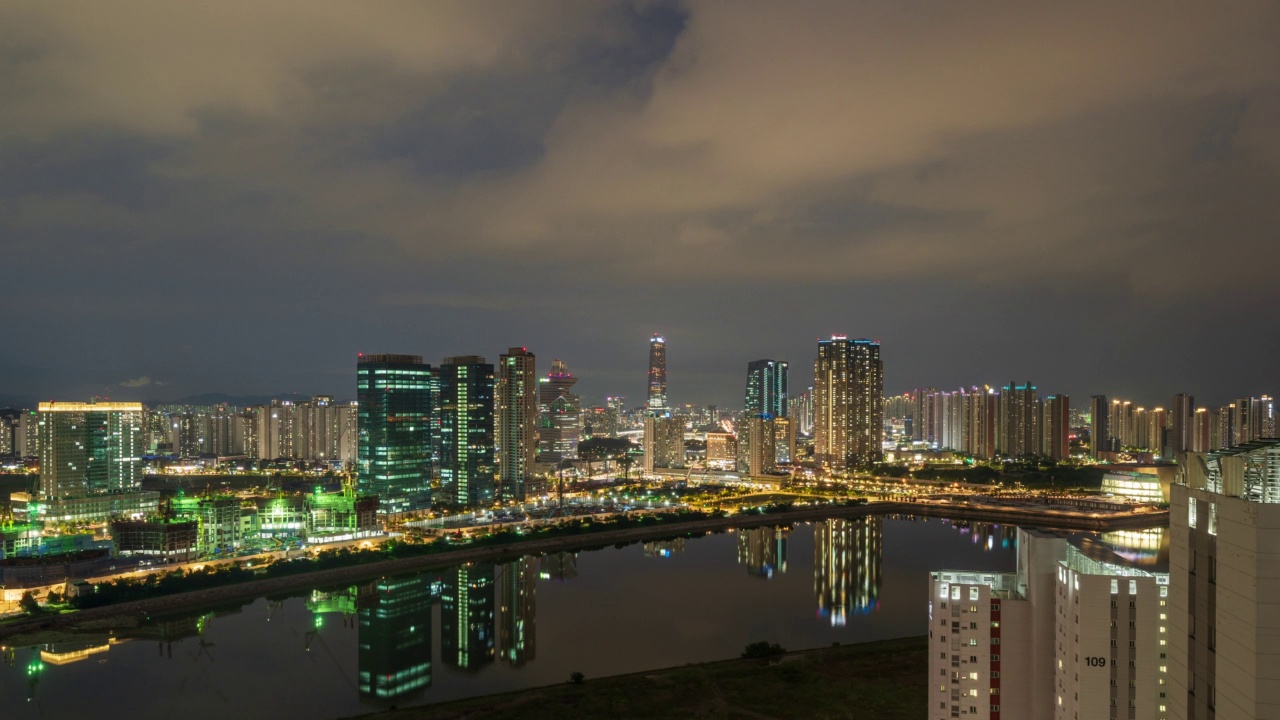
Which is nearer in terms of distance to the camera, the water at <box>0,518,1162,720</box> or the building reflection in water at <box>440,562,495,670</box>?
the water at <box>0,518,1162,720</box>

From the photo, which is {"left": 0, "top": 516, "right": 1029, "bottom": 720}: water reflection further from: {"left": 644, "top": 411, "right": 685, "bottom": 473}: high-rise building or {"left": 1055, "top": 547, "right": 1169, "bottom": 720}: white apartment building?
{"left": 644, "top": 411, "right": 685, "bottom": 473}: high-rise building

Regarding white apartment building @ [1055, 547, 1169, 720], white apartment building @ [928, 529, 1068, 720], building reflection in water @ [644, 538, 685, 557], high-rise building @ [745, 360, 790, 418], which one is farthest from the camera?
high-rise building @ [745, 360, 790, 418]

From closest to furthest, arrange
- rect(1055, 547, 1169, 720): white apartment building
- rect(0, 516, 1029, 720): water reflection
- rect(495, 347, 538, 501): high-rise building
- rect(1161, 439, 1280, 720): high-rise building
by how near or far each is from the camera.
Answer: rect(1161, 439, 1280, 720): high-rise building < rect(1055, 547, 1169, 720): white apartment building < rect(0, 516, 1029, 720): water reflection < rect(495, 347, 538, 501): high-rise building

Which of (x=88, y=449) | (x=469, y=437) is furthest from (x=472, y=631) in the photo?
(x=88, y=449)

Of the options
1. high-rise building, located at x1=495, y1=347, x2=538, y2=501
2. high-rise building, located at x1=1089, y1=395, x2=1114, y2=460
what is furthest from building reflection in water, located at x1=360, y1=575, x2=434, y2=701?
high-rise building, located at x1=1089, y1=395, x2=1114, y2=460

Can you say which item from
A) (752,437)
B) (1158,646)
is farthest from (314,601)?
(752,437)

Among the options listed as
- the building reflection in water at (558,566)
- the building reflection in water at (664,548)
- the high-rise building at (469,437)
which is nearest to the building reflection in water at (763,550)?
the building reflection in water at (664,548)
